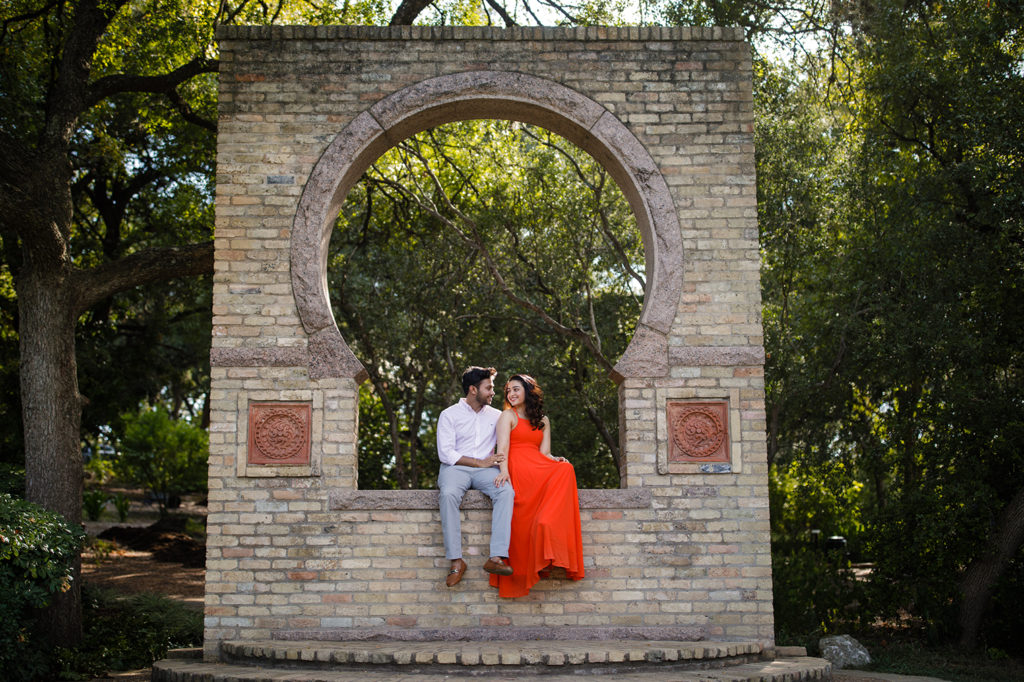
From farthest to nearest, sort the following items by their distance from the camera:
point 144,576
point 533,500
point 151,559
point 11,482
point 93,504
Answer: point 93,504 → point 151,559 → point 144,576 → point 11,482 → point 533,500

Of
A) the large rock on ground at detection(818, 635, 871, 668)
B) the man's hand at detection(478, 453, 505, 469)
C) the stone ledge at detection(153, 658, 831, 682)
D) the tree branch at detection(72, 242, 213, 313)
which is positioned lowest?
the large rock on ground at detection(818, 635, 871, 668)

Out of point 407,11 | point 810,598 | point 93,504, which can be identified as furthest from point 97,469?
point 810,598

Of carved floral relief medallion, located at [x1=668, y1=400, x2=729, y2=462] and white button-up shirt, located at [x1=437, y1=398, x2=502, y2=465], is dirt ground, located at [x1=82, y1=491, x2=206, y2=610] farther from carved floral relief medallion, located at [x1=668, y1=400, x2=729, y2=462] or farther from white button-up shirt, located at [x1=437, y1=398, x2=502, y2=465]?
carved floral relief medallion, located at [x1=668, y1=400, x2=729, y2=462]

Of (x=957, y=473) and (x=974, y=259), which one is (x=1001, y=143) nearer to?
(x=974, y=259)

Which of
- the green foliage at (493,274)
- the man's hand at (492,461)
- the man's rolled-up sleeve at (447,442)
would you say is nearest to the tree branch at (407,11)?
the green foliage at (493,274)

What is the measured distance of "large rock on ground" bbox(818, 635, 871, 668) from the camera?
9.31m

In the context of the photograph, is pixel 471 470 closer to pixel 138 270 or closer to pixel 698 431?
pixel 698 431

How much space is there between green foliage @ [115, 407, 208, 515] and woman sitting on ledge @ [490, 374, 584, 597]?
40.2ft

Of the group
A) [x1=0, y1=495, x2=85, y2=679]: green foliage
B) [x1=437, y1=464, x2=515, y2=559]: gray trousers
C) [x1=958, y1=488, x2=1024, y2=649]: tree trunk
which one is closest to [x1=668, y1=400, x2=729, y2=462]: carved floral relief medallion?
[x1=437, y1=464, x2=515, y2=559]: gray trousers

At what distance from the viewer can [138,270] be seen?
9.59 meters

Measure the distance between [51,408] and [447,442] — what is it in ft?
14.5

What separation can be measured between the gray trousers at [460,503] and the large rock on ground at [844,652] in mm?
4628

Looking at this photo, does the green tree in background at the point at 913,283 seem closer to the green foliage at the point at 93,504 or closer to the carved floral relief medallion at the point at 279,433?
the carved floral relief medallion at the point at 279,433

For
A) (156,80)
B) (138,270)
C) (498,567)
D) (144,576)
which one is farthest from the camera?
(144,576)
